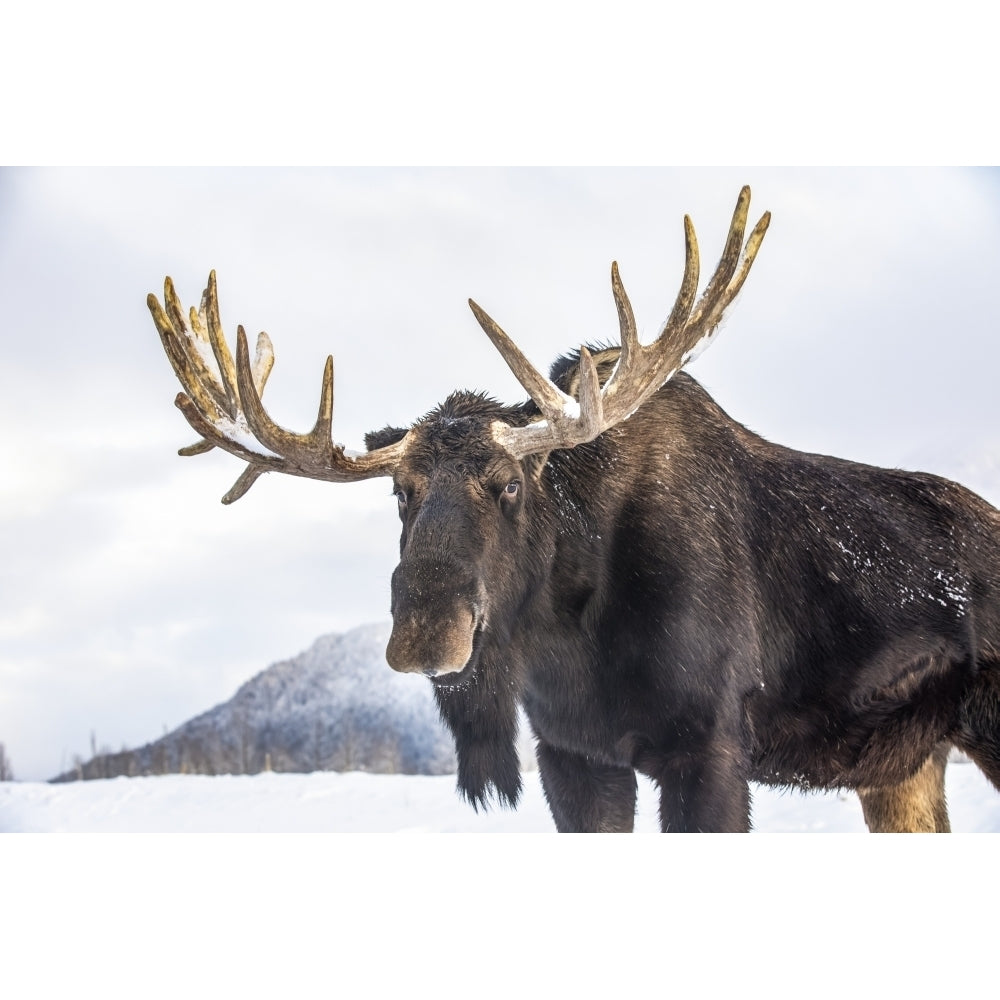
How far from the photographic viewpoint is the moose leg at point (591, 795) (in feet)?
12.3

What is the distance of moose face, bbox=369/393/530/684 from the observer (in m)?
3.10

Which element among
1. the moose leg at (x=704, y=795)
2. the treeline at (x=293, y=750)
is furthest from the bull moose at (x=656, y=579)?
the treeline at (x=293, y=750)

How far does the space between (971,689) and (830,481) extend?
0.85m

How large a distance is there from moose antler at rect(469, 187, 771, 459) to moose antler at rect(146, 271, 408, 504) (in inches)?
20.4

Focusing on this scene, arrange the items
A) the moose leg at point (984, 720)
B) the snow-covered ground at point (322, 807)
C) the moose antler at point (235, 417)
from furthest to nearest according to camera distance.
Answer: the snow-covered ground at point (322, 807)
the moose leg at point (984, 720)
the moose antler at point (235, 417)

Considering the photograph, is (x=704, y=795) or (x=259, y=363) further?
(x=259, y=363)

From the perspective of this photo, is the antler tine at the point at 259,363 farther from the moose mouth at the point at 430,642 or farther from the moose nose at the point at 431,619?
the moose mouth at the point at 430,642

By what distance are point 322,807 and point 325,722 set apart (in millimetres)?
5123

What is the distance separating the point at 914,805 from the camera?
417 centimetres

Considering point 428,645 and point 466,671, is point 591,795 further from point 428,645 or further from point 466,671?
point 428,645

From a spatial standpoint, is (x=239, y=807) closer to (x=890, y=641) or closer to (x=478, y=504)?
(x=478, y=504)

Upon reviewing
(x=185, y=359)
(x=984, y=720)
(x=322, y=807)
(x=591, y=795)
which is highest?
(x=185, y=359)

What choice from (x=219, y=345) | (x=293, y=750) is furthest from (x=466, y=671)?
(x=293, y=750)

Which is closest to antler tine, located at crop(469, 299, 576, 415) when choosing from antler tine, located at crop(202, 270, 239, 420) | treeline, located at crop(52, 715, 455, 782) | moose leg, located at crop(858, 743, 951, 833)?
antler tine, located at crop(202, 270, 239, 420)
